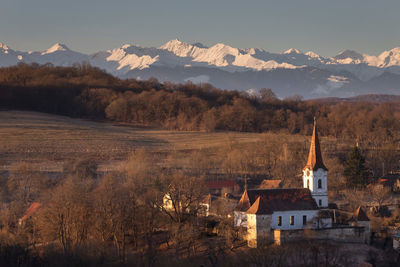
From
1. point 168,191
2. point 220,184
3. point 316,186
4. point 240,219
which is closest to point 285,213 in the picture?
point 240,219

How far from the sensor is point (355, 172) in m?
92.2

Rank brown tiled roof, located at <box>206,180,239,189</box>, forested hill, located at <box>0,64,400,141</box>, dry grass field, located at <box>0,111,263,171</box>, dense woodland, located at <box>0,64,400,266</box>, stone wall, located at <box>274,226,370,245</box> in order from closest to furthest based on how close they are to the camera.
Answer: dense woodland, located at <box>0,64,400,266</box>, stone wall, located at <box>274,226,370,245</box>, brown tiled roof, located at <box>206,180,239,189</box>, dry grass field, located at <box>0,111,263,171</box>, forested hill, located at <box>0,64,400,141</box>

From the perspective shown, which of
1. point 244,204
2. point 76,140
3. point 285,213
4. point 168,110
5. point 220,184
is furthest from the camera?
point 168,110

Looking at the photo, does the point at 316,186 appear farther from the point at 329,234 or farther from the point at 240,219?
the point at 240,219

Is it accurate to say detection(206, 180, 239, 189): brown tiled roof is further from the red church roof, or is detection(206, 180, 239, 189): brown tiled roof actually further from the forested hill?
the forested hill

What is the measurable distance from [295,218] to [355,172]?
31150mm

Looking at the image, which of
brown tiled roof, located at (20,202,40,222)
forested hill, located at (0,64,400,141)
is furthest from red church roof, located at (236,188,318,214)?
forested hill, located at (0,64,400,141)

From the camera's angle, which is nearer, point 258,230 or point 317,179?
point 258,230

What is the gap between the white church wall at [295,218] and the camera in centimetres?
6297

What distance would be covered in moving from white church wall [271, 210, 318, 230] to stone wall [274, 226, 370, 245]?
194 cm

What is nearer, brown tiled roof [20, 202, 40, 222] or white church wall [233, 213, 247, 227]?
white church wall [233, 213, 247, 227]

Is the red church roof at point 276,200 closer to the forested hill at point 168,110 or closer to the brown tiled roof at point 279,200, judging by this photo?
the brown tiled roof at point 279,200

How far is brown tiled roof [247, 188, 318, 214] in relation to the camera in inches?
2469

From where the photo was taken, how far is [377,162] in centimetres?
10838
